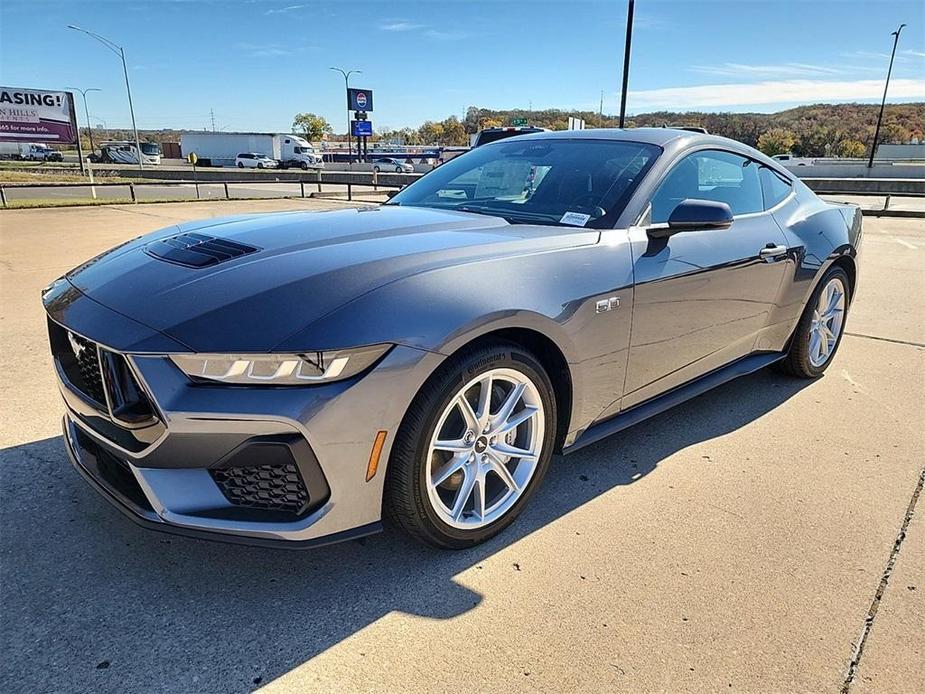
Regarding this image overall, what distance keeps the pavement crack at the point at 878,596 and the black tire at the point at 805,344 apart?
4.21 ft

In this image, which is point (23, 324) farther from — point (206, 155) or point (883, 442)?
point (206, 155)

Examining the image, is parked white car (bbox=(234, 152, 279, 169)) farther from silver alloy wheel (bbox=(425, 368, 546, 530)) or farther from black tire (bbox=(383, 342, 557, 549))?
black tire (bbox=(383, 342, 557, 549))

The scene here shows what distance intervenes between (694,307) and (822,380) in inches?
76.6

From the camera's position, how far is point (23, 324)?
5.16 meters

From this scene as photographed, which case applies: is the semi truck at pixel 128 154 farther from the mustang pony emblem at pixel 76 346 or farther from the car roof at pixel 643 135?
the mustang pony emblem at pixel 76 346

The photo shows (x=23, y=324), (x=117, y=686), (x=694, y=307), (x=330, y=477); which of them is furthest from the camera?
(x=23, y=324)

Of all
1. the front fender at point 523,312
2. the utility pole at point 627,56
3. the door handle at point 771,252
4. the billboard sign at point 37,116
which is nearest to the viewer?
the front fender at point 523,312

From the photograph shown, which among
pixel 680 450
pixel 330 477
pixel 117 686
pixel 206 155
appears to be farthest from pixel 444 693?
pixel 206 155

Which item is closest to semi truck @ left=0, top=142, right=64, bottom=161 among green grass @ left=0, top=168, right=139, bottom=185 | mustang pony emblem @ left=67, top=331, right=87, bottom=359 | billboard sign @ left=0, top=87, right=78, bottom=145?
green grass @ left=0, top=168, right=139, bottom=185

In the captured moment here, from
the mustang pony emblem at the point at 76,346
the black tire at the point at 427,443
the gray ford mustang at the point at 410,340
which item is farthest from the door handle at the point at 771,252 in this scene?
the mustang pony emblem at the point at 76,346

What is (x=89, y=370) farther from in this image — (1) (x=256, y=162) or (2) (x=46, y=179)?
(1) (x=256, y=162)

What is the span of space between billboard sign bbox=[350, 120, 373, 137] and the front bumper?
58246mm

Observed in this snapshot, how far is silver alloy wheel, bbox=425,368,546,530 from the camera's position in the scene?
2248 millimetres

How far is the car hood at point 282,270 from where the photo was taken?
189 centimetres
